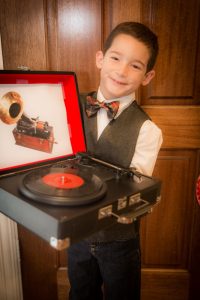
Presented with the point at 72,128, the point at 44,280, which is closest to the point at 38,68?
the point at 72,128

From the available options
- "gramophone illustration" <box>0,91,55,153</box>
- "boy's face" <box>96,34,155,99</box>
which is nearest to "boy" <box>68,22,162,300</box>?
"boy's face" <box>96,34,155,99</box>

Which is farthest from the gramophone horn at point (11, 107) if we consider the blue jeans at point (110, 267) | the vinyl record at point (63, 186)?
the blue jeans at point (110, 267)

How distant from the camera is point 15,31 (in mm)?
1046

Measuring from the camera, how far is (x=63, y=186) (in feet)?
2.23

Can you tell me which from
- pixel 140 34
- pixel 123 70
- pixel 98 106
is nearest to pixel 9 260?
pixel 98 106

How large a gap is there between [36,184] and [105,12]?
685 millimetres

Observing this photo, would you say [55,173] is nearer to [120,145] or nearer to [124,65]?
[120,145]

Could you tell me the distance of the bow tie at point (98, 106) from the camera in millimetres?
904

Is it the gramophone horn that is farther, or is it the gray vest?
the gray vest

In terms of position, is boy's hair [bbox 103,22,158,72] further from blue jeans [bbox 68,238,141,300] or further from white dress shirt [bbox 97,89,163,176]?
blue jeans [bbox 68,238,141,300]

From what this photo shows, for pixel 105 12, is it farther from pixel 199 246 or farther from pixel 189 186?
pixel 199 246

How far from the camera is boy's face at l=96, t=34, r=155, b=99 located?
0.86 metres

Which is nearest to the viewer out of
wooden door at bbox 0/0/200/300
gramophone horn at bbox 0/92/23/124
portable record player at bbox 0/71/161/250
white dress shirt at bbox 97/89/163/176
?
portable record player at bbox 0/71/161/250

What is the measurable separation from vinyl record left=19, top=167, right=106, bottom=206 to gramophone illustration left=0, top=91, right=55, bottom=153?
0.11 meters
